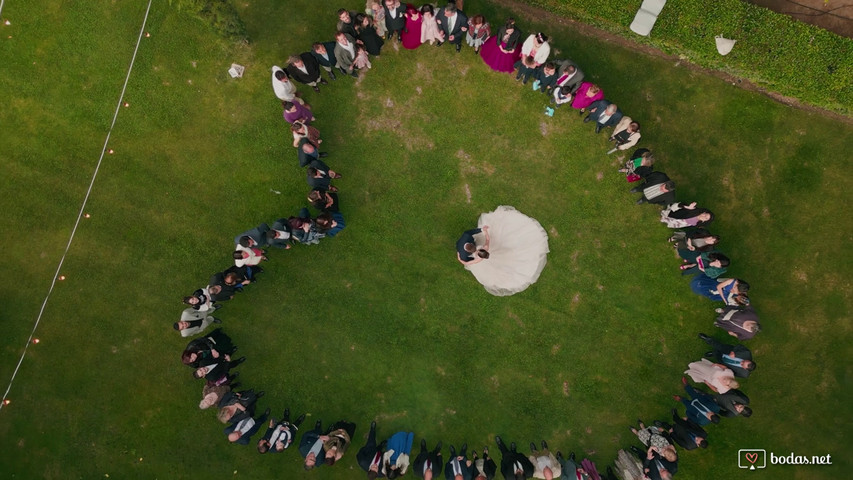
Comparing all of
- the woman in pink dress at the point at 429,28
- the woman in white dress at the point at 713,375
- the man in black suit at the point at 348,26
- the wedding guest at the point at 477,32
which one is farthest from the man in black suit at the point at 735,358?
the man in black suit at the point at 348,26

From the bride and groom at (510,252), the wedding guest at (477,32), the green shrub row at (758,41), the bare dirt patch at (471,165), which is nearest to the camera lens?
the wedding guest at (477,32)

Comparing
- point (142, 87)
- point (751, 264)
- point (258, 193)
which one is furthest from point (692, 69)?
point (142, 87)

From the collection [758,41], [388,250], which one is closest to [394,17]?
[388,250]

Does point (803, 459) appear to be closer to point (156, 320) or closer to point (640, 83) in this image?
point (640, 83)

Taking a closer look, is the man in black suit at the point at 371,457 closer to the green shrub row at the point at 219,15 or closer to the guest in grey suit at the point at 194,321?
the guest in grey suit at the point at 194,321

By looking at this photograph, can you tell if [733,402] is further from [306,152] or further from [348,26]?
[348,26]
